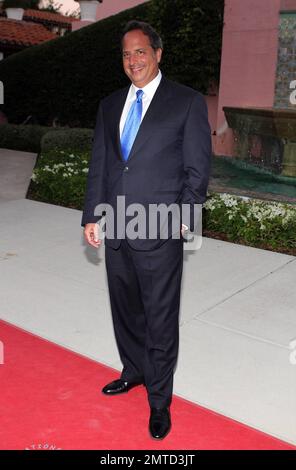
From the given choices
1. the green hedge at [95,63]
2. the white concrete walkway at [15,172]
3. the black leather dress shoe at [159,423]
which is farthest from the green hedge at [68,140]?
the black leather dress shoe at [159,423]

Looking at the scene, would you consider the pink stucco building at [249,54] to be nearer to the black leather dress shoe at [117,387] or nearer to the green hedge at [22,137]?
the green hedge at [22,137]

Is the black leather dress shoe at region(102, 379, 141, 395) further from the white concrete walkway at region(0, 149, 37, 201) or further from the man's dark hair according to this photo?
the white concrete walkway at region(0, 149, 37, 201)

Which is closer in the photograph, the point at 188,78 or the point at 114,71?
the point at 188,78

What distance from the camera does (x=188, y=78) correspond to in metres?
13.3

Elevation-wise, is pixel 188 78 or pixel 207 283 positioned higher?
pixel 188 78

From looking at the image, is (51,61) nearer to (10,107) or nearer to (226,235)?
(10,107)

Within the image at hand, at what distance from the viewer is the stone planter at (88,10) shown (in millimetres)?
16616

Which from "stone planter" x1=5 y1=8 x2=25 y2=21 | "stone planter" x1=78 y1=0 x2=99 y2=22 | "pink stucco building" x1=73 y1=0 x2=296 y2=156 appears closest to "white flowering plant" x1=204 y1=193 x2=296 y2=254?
"pink stucco building" x1=73 y1=0 x2=296 y2=156

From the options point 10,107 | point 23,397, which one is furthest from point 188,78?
point 23,397

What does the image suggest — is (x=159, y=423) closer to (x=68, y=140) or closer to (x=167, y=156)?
(x=167, y=156)

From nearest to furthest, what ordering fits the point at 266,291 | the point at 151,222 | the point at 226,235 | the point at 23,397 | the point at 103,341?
the point at 151,222
the point at 23,397
the point at 103,341
the point at 266,291
the point at 226,235

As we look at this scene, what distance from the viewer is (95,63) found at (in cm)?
1470
